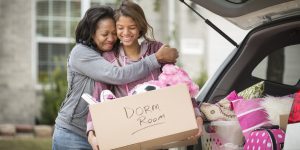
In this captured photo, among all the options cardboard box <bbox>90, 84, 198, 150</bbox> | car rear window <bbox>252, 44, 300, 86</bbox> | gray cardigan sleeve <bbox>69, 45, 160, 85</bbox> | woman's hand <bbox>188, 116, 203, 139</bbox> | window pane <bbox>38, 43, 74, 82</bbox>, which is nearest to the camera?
cardboard box <bbox>90, 84, 198, 150</bbox>

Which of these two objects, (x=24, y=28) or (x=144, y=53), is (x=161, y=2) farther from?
(x=144, y=53)

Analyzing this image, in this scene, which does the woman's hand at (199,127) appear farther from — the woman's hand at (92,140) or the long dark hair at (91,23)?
the long dark hair at (91,23)

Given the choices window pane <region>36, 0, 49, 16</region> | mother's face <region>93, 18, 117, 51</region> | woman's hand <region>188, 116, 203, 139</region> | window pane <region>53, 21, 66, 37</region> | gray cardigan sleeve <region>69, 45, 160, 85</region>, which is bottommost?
window pane <region>53, 21, 66, 37</region>

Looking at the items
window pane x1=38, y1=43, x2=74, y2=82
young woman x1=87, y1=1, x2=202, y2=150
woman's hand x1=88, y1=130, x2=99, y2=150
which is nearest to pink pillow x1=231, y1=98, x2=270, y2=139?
young woman x1=87, y1=1, x2=202, y2=150

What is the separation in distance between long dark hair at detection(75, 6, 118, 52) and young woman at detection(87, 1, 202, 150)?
84 millimetres

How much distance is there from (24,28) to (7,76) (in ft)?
3.08

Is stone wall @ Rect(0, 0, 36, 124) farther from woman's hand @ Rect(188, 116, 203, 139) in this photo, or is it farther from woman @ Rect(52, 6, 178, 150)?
woman's hand @ Rect(188, 116, 203, 139)

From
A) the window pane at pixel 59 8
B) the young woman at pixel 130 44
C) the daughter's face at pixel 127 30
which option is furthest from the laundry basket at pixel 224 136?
the window pane at pixel 59 8

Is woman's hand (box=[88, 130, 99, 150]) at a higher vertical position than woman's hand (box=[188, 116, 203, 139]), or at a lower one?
lower

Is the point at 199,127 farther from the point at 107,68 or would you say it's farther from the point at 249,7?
the point at 249,7

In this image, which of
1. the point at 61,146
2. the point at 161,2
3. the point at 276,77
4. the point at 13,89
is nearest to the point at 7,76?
the point at 13,89

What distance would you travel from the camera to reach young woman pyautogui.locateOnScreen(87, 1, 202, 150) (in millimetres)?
3740

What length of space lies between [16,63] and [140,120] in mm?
10309

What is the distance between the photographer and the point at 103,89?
3.77 metres
